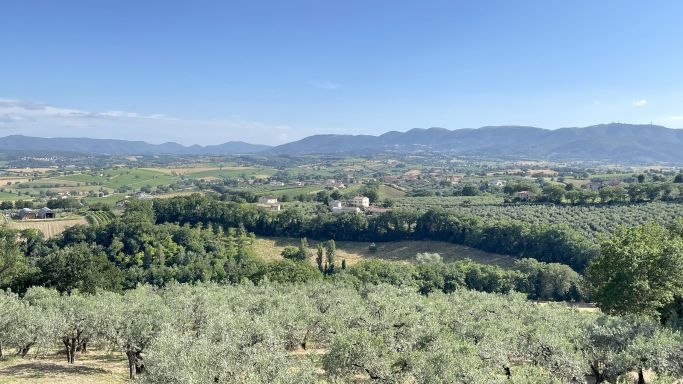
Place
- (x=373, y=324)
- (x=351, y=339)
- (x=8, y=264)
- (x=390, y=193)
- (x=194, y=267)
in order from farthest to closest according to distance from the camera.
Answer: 1. (x=390, y=193)
2. (x=194, y=267)
3. (x=8, y=264)
4. (x=373, y=324)
5. (x=351, y=339)

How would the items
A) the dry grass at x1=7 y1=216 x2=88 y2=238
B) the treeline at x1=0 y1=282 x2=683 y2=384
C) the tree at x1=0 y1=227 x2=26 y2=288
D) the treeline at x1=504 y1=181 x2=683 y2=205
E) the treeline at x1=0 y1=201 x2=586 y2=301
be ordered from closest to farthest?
the treeline at x1=0 y1=282 x2=683 y2=384 → the treeline at x1=0 y1=201 x2=586 y2=301 → the tree at x1=0 y1=227 x2=26 y2=288 → the dry grass at x1=7 y1=216 x2=88 y2=238 → the treeline at x1=504 y1=181 x2=683 y2=205

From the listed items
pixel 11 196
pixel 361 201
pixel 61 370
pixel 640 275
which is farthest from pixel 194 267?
pixel 11 196

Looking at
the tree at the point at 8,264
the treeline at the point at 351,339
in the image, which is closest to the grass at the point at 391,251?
the tree at the point at 8,264

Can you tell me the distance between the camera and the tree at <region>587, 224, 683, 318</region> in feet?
94.5

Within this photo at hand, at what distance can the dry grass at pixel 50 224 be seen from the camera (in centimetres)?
9594

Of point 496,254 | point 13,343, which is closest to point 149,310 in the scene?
point 13,343

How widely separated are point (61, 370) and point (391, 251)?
71365 mm

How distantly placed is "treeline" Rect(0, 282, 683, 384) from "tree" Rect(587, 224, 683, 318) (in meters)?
2.40

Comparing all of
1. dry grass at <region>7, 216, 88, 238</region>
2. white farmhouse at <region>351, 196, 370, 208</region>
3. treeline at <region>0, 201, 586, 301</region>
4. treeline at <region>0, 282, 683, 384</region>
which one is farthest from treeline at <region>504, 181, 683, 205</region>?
dry grass at <region>7, 216, 88, 238</region>

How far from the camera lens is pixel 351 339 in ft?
74.8

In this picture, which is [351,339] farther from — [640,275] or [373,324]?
[640,275]

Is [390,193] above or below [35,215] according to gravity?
above

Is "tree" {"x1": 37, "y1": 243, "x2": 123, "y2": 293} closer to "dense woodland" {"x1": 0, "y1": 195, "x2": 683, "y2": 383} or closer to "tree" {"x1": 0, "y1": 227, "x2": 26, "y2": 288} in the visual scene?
"dense woodland" {"x1": 0, "y1": 195, "x2": 683, "y2": 383}

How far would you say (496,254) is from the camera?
85125mm
